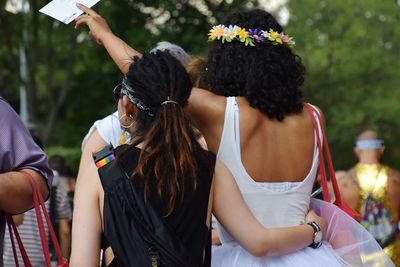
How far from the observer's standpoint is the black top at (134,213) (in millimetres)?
2855

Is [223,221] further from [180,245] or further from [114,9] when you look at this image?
[114,9]

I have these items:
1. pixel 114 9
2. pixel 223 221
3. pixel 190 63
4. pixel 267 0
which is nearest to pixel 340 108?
pixel 267 0

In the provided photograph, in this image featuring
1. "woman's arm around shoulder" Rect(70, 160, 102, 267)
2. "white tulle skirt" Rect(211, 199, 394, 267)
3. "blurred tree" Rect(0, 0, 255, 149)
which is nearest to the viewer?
"woman's arm around shoulder" Rect(70, 160, 102, 267)

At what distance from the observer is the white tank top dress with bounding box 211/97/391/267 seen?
10.9 ft

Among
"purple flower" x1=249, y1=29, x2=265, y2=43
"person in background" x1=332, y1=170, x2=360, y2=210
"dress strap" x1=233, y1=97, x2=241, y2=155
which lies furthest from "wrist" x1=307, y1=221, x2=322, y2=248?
"person in background" x1=332, y1=170, x2=360, y2=210

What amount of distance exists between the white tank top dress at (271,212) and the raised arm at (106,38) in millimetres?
502

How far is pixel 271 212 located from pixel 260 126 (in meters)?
0.38

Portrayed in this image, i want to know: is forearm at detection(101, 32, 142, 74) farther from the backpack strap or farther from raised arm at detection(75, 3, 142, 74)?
the backpack strap

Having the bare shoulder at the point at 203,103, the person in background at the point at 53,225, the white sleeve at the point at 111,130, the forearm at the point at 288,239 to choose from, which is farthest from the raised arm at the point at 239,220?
the person in background at the point at 53,225

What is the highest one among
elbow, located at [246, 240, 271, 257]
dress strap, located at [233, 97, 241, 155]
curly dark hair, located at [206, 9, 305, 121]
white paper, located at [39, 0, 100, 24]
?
white paper, located at [39, 0, 100, 24]

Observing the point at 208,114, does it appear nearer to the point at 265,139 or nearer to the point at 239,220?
the point at 265,139

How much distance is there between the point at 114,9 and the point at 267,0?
431 cm

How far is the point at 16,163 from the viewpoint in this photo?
3129mm

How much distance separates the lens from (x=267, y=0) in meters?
17.7
